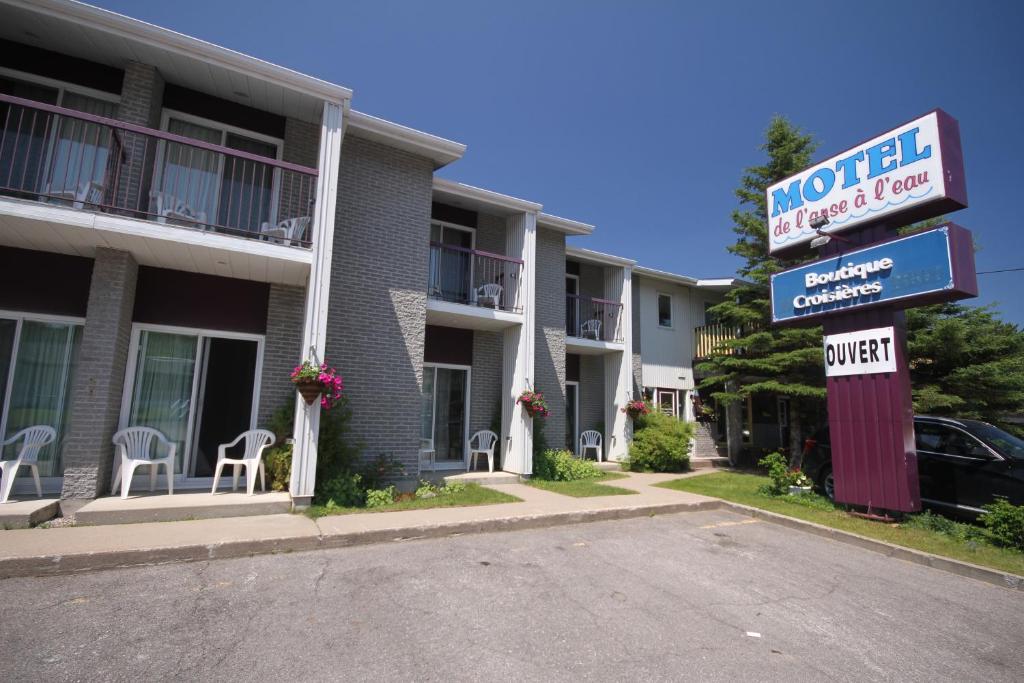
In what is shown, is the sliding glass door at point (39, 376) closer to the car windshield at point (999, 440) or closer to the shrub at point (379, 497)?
the shrub at point (379, 497)

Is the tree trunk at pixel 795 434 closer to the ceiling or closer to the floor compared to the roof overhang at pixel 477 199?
closer to the floor

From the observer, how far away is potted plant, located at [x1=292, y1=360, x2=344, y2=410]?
7.03 meters

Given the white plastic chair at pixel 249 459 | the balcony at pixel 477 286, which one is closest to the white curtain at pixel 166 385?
the white plastic chair at pixel 249 459

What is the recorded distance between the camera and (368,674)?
3.05m

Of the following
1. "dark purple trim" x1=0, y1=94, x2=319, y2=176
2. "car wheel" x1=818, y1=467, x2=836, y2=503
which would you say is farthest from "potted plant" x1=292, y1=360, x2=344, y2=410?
"car wheel" x1=818, y1=467, x2=836, y2=503

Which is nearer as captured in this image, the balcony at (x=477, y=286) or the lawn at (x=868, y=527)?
the lawn at (x=868, y=527)

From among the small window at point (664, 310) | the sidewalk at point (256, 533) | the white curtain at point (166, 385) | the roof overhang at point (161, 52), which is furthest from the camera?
the small window at point (664, 310)

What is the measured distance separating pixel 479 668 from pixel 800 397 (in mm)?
14298

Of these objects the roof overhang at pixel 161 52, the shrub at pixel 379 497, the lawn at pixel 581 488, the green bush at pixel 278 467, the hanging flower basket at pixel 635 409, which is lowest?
the lawn at pixel 581 488

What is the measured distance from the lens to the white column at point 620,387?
14.4 metres

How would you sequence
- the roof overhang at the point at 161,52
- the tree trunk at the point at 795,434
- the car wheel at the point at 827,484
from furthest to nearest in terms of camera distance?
1. the tree trunk at the point at 795,434
2. the car wheel at the point at 827,484
3. the roof overhang at the point at 161,52

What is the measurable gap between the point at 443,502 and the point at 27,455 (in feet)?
19.1

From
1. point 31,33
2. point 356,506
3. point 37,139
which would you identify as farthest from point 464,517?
point 31,33

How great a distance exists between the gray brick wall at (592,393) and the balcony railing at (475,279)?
445cm
